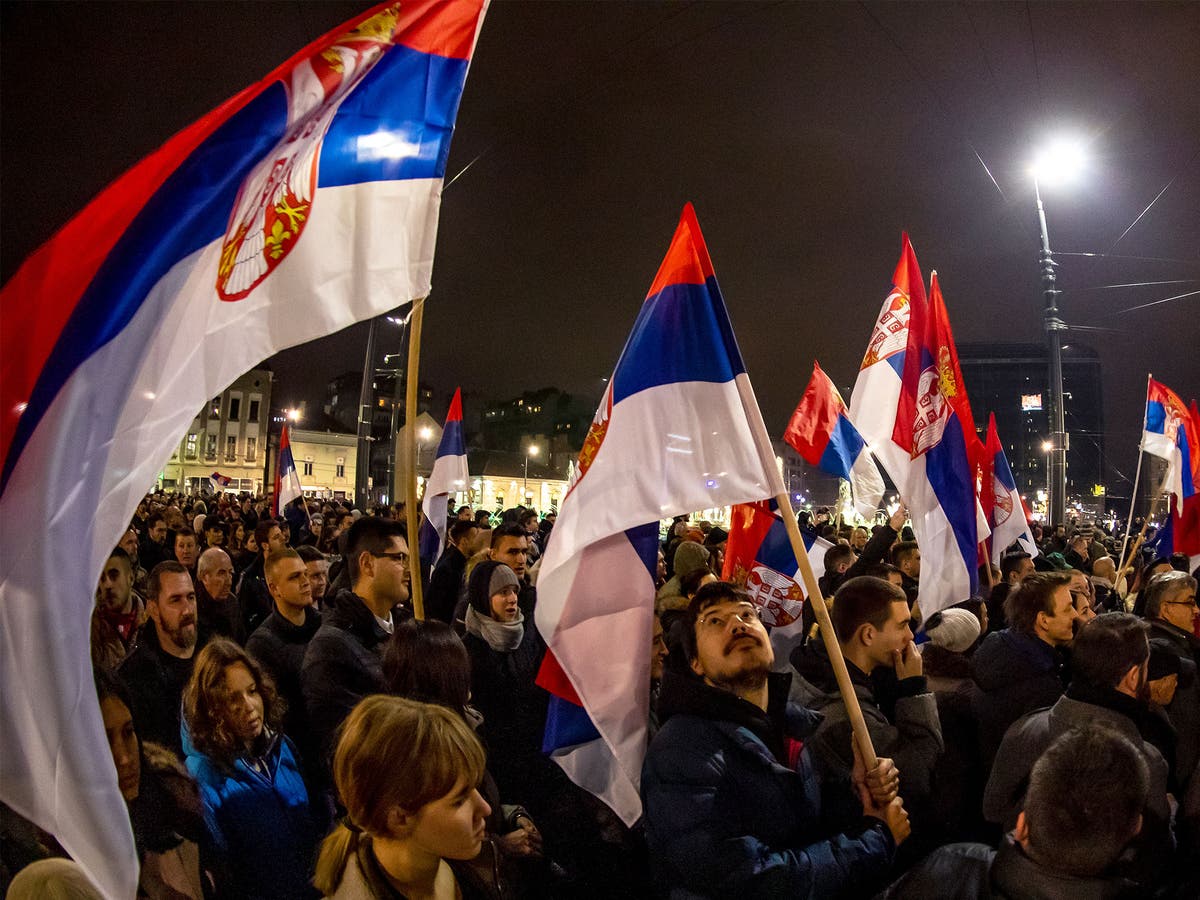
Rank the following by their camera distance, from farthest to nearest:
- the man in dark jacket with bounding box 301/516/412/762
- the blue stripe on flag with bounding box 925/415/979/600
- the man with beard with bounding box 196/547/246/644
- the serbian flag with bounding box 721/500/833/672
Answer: the man with beard with bounding box 196/547/246/644 < the blue stripe on flag with bounding box 925/415/979/600 < the serbian flag with bounding box 721/500/833/672 < the man in dark jacket with bounding box 301/516/412/762

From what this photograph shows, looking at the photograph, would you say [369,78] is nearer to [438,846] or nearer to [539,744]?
[438,846]

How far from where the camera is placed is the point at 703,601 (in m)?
3.28

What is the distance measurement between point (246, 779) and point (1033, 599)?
145 inches

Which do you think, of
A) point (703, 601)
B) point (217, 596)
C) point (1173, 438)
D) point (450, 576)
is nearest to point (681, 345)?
point (703, 601)

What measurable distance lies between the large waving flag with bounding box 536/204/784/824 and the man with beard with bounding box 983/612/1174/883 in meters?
1.40

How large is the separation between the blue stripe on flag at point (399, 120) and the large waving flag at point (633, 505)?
1.17 m

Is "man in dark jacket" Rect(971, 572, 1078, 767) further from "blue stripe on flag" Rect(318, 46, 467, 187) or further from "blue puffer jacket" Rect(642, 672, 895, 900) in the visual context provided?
"blue stripe on flag" Rect(318, 46, 467, 187)

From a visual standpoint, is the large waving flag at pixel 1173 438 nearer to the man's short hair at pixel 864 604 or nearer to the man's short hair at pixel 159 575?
the man's short hair at pixel 864 604

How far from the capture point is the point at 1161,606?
491 centimetres

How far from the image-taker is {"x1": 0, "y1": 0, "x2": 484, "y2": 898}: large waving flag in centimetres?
211

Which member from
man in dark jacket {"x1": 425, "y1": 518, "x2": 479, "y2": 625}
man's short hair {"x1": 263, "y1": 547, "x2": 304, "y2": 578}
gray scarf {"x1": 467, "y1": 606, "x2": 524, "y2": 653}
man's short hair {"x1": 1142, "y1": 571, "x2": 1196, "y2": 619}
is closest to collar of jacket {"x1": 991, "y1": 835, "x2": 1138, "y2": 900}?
gray scarf {"x1": 467, "y1": 606, "x2": 524, "y2": 653}

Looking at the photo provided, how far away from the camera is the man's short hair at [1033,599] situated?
4230 mm

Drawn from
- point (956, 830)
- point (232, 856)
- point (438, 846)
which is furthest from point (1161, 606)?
point (232, 856)

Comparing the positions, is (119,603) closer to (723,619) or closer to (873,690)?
(723,619)
